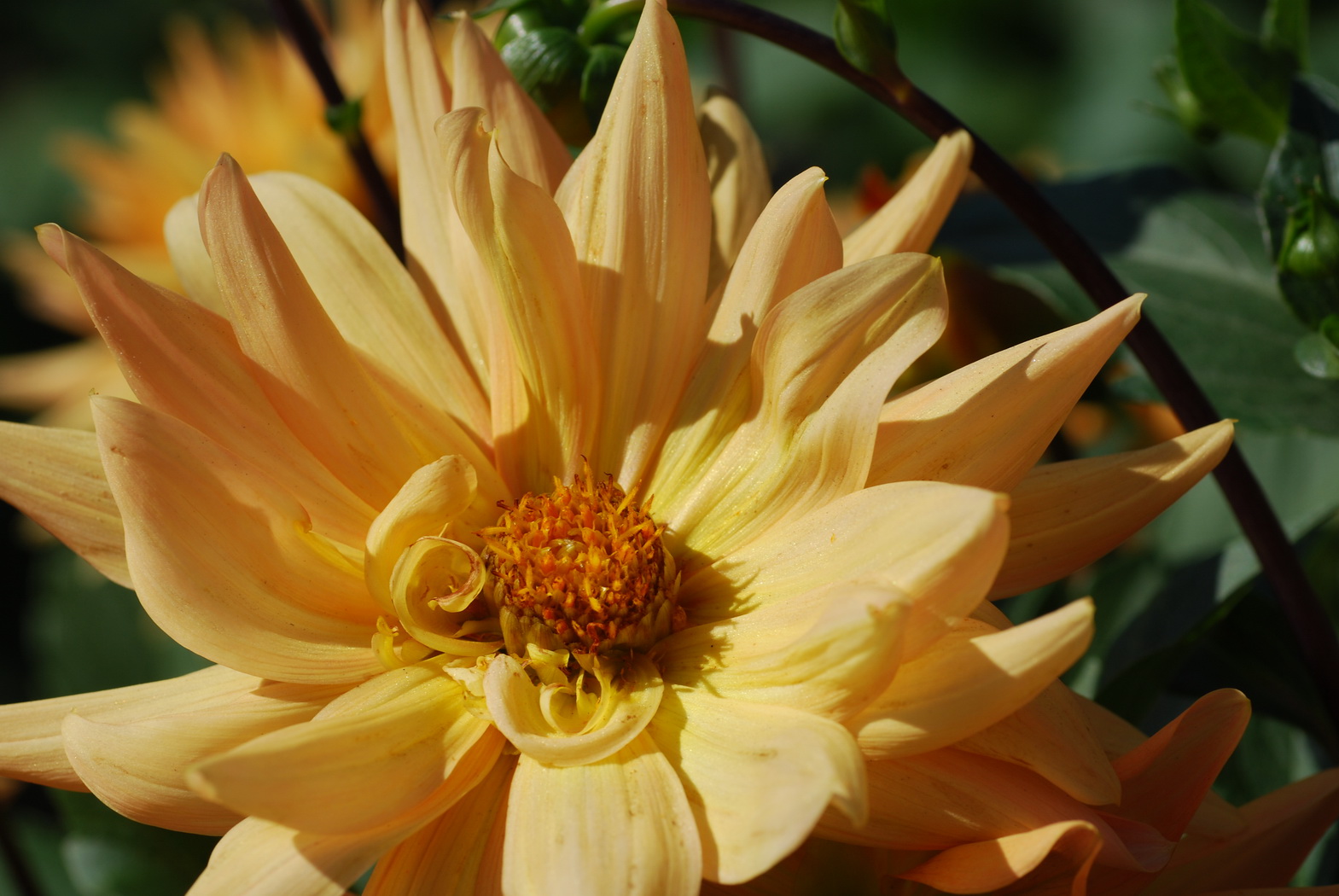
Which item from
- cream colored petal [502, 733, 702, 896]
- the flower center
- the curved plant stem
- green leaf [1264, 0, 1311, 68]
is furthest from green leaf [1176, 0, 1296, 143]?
cream colored petal [502, 733, 702, 896]

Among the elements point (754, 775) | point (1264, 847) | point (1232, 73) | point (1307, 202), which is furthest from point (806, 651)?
point (1232, 73)

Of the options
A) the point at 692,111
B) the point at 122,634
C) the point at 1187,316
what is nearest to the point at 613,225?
the point at 692,111

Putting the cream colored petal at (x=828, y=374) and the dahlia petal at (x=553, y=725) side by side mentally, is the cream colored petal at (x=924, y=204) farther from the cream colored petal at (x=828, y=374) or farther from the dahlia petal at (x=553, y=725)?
the dahlia petal at (x=553, y=725)

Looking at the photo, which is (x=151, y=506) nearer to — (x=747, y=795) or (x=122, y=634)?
(x=747, y=795)

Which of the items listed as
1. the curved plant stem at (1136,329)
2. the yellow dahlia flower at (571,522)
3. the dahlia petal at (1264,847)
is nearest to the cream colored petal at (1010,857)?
the yellow dahlia flower at (571,522)

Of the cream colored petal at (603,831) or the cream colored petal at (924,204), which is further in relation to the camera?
the cream colored petal at (924,204)

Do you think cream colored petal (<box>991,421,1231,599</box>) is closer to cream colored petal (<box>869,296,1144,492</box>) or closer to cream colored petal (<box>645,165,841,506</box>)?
cream colored petal (<box>869,296,1144,492</box>)
